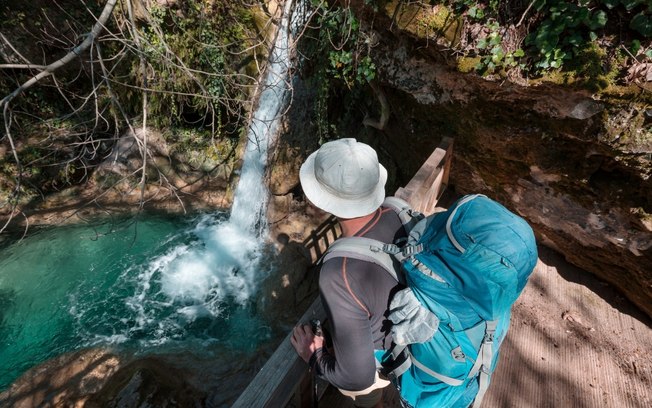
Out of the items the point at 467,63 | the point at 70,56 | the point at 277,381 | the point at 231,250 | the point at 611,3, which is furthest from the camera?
the point at 231,250

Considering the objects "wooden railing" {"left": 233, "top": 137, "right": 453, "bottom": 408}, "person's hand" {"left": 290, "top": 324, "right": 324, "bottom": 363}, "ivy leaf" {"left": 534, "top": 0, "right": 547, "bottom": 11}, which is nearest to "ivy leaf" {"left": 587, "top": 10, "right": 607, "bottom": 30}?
"ivy leaf" {"left": 534, "top": 0, "right": 547, "bottom": 11}

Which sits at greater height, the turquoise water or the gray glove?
the gray glove

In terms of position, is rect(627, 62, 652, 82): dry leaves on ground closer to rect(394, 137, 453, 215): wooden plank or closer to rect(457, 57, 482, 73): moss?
rect(457, 57, 482, 73): moss

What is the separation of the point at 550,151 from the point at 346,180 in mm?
2923

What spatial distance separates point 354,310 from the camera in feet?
4.46

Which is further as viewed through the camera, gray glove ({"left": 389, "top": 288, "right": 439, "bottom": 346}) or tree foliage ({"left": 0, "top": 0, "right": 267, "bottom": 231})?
tree foliage ({"left": 0, "top": 0, "right": 267, "bottom": 231})

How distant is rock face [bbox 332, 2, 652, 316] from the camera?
9.34 ft

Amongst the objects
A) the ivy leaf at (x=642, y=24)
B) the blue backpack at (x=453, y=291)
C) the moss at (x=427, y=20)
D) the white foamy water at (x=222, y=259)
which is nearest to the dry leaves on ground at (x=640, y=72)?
the ivy leaf at (x=642, y=24)

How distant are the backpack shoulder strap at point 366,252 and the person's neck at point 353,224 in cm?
9

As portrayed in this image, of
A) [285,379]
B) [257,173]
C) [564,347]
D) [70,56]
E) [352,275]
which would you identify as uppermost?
[70,56]

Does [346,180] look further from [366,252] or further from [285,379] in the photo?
[285,379]

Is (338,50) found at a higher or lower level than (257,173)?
higher

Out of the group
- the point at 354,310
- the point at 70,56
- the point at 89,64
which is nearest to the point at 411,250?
the point at 354,310

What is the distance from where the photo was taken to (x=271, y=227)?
681 centimetres
